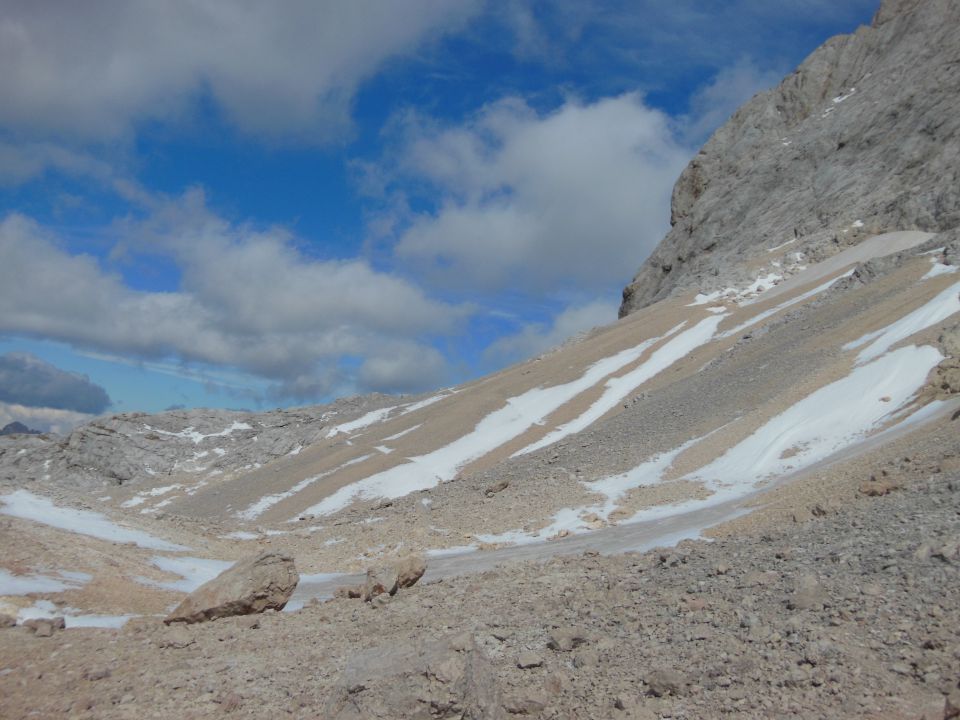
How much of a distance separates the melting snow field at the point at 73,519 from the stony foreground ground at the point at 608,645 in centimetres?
912

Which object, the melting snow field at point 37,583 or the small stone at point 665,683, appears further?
the melting snow field at point 37,583

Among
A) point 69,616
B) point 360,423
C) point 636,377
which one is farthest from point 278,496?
point 69,616

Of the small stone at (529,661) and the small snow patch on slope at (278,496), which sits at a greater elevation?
the small snow patch on slope at (278,496)

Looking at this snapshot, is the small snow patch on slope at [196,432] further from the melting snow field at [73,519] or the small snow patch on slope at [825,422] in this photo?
the small snow patch on slope at [825,422]

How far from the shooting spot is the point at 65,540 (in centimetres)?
1745

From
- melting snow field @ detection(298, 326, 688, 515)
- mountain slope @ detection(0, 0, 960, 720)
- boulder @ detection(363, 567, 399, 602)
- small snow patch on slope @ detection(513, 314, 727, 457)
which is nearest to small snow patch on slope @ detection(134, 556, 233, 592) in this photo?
mountain slope @ detection(0, 0, 960, 720)

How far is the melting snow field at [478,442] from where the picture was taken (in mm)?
43094

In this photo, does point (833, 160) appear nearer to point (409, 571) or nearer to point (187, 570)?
point (409, 571)

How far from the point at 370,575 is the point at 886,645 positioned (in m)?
9.36

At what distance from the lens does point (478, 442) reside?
1903 inches

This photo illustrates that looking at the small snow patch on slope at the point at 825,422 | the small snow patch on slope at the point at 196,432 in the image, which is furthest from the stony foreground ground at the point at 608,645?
the small snow patch on slope at the point at 196,432

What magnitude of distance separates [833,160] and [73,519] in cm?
8641

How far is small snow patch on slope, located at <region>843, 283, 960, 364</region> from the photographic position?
3167cm

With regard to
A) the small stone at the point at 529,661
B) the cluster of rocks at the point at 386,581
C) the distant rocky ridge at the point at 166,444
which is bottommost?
the small stone at the point at 529,661
